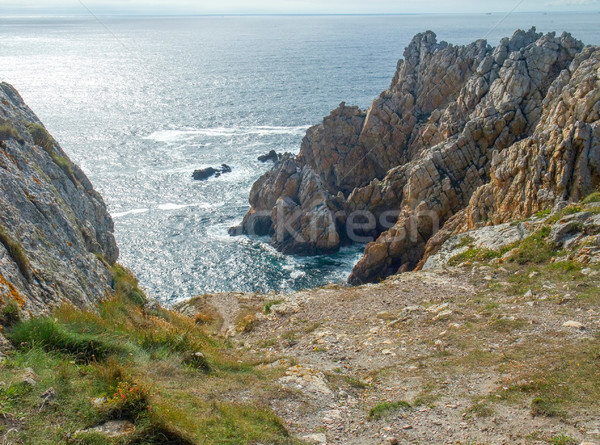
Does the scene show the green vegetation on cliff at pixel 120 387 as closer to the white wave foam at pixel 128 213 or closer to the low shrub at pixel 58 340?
the low shrub at pixel 58 340

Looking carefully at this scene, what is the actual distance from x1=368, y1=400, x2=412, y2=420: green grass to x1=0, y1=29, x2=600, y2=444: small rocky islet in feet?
0.11

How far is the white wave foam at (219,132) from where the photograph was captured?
90312mm

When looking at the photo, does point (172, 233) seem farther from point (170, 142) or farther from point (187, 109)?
point (187, 109)

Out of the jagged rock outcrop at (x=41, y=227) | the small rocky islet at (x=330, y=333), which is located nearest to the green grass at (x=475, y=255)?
the small rocky islet at (x=330, y=333)

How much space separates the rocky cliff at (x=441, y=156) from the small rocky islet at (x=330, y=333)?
320 mm

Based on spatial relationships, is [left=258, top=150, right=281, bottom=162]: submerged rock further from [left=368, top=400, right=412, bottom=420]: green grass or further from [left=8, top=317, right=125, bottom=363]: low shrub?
[left=8, top=317, right=125, bottom=363]: low shrub

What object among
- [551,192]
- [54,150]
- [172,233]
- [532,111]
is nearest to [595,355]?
[551,192]

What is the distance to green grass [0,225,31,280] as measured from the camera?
12.2 m

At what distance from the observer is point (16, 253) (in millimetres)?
12250

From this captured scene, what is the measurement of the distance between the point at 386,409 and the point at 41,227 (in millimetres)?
11602

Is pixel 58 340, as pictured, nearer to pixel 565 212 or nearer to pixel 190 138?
pixel 565 212

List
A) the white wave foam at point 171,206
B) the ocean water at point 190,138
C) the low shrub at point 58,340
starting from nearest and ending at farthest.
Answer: the low shrub at point 58,340
the ocean water at point 190,138
the white wave foam at point 171,206

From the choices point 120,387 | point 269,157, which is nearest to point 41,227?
point 120,387

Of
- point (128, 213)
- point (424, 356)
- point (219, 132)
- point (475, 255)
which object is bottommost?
point (128, 213)
